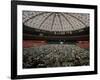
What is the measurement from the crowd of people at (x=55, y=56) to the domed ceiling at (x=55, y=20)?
0.18 meters

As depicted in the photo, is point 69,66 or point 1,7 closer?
point 1,7

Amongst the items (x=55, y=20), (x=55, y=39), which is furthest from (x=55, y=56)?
(x=55, y=20)

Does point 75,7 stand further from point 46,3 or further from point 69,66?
point 69,66

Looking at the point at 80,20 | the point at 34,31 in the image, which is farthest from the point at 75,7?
the point at 34,31

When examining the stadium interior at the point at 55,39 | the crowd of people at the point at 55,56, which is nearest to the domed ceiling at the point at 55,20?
the stadium interior at the point at 55,39

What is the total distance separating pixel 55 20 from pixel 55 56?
35 centimetres

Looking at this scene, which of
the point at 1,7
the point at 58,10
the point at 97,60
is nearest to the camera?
the point at 1,7

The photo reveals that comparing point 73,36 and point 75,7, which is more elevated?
point 75,7

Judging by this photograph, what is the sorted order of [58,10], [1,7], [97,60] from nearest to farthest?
[1,7] < [58,10] < [97,60]

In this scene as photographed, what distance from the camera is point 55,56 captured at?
1899mm

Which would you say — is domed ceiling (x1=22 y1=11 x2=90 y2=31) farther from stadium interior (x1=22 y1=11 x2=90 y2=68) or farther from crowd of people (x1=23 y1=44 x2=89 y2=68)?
crowd of people (x1=23 y1=44 x2=89 y2=68)

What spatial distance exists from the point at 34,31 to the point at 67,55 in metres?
0.41

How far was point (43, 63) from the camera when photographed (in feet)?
6.09

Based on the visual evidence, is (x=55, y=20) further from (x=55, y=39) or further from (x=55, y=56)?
(x=55, y=56)
